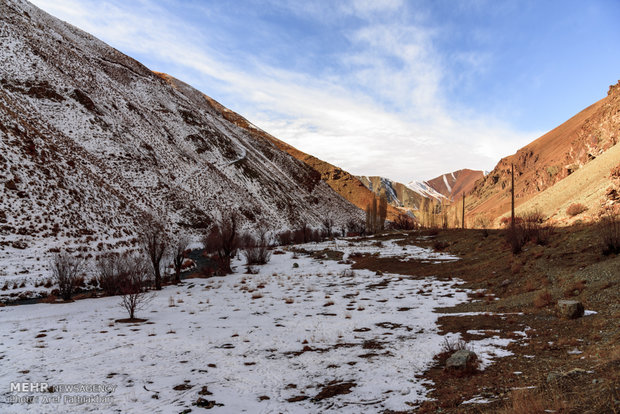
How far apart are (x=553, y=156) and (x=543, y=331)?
493 ft

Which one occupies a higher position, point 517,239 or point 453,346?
point 517,239

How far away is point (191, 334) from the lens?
10.9 metres

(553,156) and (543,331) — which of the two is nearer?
(543,331)

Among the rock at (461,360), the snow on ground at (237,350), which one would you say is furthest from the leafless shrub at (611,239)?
the rock at (461,360)

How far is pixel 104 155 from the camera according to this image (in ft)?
172

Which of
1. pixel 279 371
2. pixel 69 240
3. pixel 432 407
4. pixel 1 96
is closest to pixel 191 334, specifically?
pixel 279 371

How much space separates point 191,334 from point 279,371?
4580 mm

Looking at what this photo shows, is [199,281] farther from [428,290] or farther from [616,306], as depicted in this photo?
[616,306]

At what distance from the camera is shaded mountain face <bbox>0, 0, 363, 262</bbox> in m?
32.1

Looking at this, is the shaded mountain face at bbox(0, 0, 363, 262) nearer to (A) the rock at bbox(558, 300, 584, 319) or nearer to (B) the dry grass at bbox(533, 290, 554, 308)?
(B) the dry grass at bbox(533, 290, 554, 308)

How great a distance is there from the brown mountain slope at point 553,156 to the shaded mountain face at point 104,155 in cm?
6917

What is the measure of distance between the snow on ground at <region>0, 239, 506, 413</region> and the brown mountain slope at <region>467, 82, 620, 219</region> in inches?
3616

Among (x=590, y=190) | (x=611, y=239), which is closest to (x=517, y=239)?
(x=611, y=239)

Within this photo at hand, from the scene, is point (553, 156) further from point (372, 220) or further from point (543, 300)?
point (543, 300)
